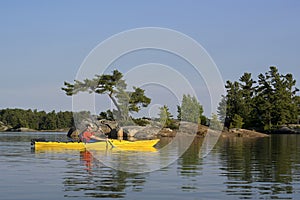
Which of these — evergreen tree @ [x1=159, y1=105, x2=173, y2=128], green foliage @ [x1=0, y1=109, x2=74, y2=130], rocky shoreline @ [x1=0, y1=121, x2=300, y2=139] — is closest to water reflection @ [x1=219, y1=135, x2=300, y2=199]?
rocky shoreline @ [x1=0, y1=121, x2=300, y2=139]

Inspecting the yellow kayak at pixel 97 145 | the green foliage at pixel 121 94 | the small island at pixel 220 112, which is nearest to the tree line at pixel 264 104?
the small island at pixel 220 112

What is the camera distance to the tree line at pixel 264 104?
9062cm

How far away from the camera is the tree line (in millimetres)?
90625

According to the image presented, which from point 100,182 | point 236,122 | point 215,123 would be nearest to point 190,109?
point 215,123

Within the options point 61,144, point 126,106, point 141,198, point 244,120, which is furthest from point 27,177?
point 244,120

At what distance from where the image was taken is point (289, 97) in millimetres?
93500

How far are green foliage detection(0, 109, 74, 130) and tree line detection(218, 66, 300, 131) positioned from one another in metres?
64.2

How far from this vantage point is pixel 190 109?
81.9 m

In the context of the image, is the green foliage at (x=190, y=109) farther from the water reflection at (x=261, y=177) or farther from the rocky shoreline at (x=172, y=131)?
the water reflection at (x=261, y=177)

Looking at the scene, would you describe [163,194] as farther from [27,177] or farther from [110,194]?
[27,177]

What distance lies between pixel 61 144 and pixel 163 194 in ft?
74.3

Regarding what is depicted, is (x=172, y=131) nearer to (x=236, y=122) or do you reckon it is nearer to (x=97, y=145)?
(x=236, y=122)

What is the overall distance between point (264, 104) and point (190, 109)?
1588 centimetres

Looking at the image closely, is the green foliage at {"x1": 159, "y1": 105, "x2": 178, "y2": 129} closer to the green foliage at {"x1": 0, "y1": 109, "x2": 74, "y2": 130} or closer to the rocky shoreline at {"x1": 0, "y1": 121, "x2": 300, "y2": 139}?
the rocky shoreline at {"x1": 0, "y1": 121, "x2": 300, "y2": 139}
